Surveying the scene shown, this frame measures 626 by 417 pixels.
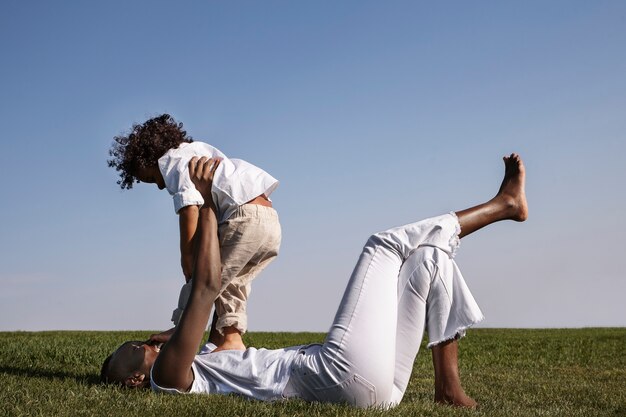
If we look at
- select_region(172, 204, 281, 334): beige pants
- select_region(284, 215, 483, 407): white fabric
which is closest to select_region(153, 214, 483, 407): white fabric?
select_region(284, 215, 483, 407): white fabric

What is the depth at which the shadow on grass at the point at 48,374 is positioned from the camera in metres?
6.11

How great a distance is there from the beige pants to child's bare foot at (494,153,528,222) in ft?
7.50

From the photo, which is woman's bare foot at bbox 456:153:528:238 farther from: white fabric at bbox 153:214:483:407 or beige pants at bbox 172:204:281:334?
beige pants at bbox 172:204:281:334

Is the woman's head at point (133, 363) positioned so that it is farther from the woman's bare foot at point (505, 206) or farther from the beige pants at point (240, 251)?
the woman's bare foot at point (505, 206)

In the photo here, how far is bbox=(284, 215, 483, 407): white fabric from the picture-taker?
4145 millimetres

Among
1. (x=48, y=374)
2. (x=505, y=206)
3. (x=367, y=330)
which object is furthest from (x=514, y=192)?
(x=48, y=374)

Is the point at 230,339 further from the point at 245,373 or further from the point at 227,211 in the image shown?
the point at 245,373

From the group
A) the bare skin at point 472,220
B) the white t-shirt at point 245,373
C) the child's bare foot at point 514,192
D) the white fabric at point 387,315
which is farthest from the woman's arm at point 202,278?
the child's bare foot at point 514,192

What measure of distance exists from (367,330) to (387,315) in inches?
5.9

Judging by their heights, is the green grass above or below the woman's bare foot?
below

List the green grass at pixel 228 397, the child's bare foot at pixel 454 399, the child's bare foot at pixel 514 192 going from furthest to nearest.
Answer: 1. the child's bare foot at pixel 514 192
2. the child's bare foot at pixel 454 399
3. the green grass at pixel 228 397

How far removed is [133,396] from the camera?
4.79m

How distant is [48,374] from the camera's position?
6859 mm

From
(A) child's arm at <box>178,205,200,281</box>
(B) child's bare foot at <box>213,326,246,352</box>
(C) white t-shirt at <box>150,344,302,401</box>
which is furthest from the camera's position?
(B) child's bare foot at <box>213,326,246,352</box>
